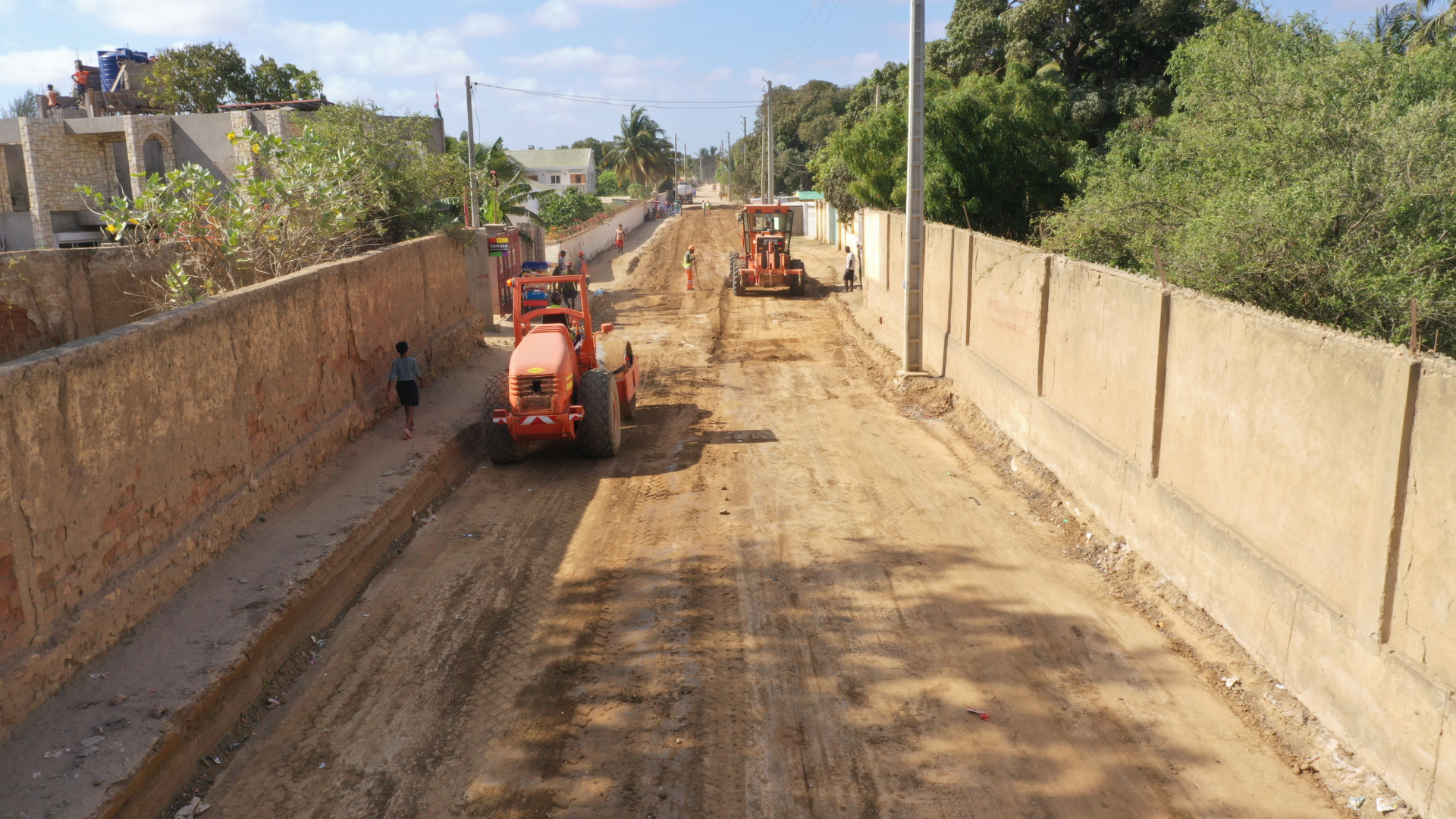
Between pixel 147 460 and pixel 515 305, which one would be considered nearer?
pixel 147 460

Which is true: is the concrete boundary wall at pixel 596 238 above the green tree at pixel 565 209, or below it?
below

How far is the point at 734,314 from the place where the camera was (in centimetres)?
2505

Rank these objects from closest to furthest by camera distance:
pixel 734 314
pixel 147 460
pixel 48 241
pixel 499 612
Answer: pixel 147 460 < pixel 499 612 < pixel 734 314 < pixel 48 241

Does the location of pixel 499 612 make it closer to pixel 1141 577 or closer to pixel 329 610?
pixel 329 610

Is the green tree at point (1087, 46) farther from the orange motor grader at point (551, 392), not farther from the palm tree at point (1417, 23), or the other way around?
the orange motor grader at point (551, 392)

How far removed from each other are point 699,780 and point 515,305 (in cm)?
845

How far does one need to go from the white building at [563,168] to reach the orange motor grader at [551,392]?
84.8m

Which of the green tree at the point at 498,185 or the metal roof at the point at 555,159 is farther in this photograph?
the metal roof at the point at 555,159

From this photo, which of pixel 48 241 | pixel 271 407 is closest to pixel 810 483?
pixel 271 407

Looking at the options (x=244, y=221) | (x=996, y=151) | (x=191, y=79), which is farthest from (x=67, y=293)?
(x=191, y=79)

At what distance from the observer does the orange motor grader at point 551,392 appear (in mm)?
11500

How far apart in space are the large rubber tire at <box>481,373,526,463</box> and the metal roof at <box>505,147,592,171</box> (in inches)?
3490

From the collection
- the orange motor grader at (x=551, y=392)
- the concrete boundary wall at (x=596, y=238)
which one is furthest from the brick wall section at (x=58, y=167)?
the orange motor grader at (x=551, y=392)

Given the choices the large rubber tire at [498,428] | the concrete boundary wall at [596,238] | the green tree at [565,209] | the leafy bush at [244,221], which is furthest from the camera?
the green tree at [565,209]
